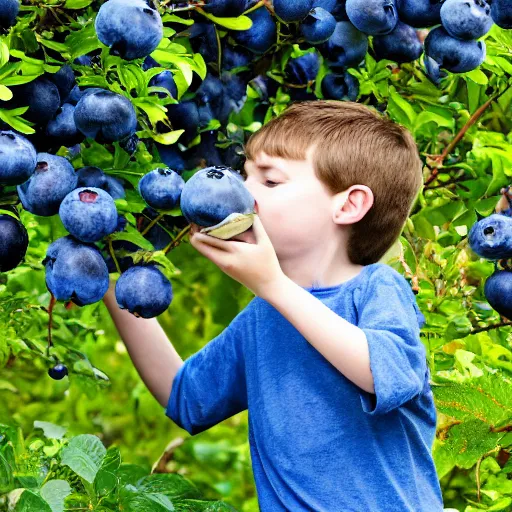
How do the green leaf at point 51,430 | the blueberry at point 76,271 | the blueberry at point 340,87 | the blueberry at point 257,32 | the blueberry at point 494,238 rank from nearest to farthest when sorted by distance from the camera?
the blueberry at point 76,271, the blueberry at point 257,32, the blueberry at point 494,238, the blueberry at point 340,87, the green leaf at point 51,430

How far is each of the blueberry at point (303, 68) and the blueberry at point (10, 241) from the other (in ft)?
2.19

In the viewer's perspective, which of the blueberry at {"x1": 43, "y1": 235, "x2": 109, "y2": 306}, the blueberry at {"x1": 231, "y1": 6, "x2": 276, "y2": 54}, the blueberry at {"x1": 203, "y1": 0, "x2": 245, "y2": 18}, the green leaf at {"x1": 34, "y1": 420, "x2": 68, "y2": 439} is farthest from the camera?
the green leaf at {"x1": 34, "y1": 420, "x2": 68, "y2": 439}

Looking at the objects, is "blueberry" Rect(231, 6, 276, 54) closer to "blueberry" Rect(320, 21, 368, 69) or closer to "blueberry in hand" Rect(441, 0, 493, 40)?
"blueberry" Rect(320, 21, 368, 69)

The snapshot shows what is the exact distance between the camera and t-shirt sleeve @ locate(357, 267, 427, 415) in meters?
1.44

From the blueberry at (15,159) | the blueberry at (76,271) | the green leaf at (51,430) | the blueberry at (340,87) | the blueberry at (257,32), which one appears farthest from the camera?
the green leaf at (51,430)

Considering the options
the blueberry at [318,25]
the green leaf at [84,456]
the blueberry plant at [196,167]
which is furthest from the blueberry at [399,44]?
the green leaf at [84,456]

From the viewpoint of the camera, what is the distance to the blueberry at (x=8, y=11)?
1.30 m

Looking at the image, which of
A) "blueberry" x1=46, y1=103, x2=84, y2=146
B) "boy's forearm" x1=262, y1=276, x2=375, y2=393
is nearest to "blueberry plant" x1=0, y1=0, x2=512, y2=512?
"blueberry" x1=46, y1=103, x2=84, y2=146

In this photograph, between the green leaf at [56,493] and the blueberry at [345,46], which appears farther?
the blueberry at [345,46]

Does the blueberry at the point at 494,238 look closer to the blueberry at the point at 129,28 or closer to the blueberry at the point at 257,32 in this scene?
the blueberry at the point at 257,32

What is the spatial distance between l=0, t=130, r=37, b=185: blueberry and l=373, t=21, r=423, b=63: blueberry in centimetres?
66

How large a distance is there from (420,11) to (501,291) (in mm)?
507

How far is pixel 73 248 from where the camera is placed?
4.50 ft

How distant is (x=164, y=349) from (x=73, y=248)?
588 mm
